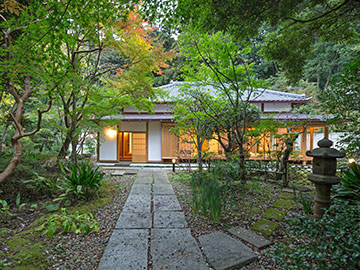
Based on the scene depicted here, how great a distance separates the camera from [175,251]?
199 centimetres

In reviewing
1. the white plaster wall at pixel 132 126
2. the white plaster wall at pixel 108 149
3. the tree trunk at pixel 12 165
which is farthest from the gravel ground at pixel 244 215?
the white plaster wall at pixel 108 149

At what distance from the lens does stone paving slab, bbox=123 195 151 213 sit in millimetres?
3257

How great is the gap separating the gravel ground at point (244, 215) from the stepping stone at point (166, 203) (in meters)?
0.13

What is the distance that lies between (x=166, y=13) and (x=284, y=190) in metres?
4.40

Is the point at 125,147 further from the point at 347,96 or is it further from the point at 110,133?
the point at 347,96

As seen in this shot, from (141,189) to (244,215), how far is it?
2727 mm

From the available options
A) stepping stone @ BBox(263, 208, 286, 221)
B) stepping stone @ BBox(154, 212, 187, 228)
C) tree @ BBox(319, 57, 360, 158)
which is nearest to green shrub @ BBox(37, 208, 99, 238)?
stepping stone @ BBox(154, 212, 187, 228)

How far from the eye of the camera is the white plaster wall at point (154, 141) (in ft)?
32.2

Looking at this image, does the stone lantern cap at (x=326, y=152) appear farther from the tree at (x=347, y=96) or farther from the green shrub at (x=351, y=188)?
the tree at (x=347, y=96)

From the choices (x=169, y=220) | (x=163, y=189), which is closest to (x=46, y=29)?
(x=169, y=220)

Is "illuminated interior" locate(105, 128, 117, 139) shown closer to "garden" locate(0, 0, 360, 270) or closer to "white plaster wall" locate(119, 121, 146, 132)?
"white plaster wall" locate(119, 121, 146, 132)

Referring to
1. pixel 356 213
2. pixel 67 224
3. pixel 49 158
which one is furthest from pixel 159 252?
pixel 49 158

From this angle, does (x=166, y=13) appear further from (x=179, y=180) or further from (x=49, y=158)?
(x=49, y=158)

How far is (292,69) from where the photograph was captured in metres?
3.67
